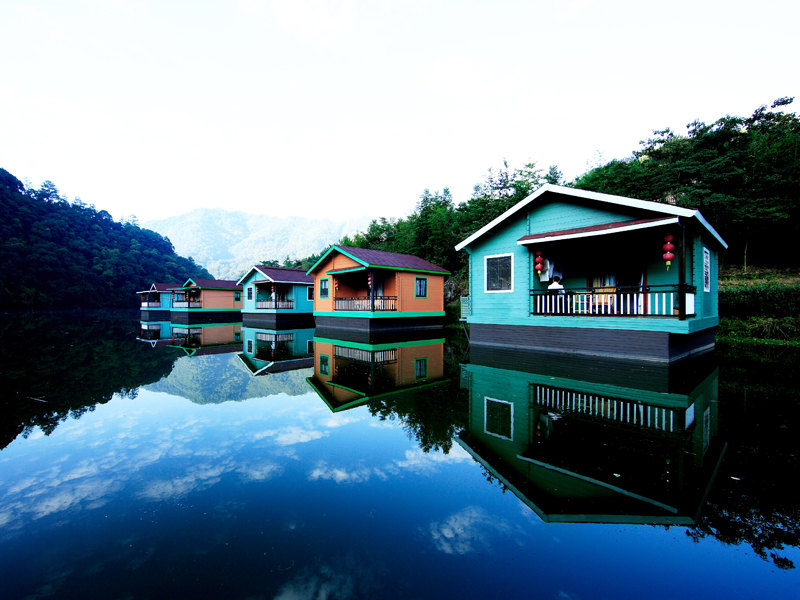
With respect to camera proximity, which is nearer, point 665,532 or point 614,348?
point 665,532

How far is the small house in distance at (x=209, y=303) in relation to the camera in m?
31.4

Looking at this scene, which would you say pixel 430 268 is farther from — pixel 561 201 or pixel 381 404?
pixel 381 404

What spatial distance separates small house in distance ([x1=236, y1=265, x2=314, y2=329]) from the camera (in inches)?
1022

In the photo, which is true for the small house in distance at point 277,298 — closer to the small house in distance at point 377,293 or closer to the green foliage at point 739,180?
the small house in distance at point 377,293

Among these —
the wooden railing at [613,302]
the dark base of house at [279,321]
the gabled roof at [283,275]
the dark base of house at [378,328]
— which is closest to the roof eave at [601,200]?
the wooden railing at [613,302]

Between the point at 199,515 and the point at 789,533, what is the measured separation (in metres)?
4.68

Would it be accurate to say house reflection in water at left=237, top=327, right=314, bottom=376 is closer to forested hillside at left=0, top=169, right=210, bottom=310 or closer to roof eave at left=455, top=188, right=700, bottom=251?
roof eave at left=455, top=188, right=700, bottom=251

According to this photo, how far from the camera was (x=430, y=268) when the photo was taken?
2194 cm

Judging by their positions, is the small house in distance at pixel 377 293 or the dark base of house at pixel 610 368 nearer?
the dark base of house at pixel 610 368

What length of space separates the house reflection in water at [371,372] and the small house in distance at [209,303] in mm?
22161

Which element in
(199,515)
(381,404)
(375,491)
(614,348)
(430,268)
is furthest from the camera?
(430,268)

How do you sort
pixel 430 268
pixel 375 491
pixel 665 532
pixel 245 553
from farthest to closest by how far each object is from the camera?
pixel 430 268, pixel 375 491, pixel 665 532, pixel 245 553

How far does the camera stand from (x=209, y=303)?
105 feet

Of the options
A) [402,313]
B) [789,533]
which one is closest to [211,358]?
[402,313]
